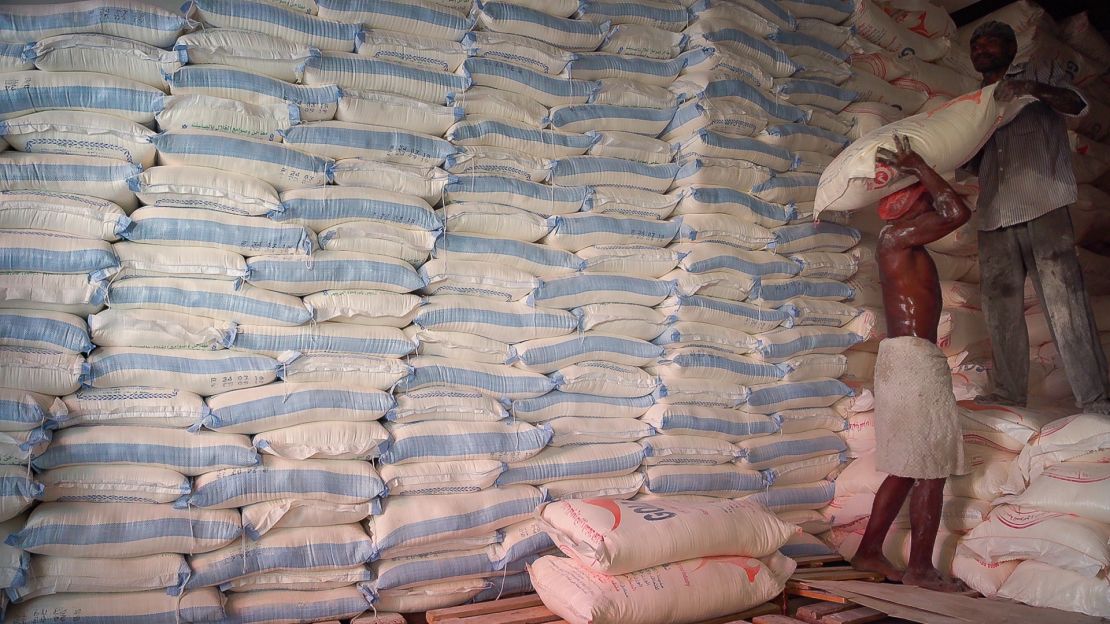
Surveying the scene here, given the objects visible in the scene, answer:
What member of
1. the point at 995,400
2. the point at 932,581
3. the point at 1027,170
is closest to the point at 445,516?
the point at 932,581

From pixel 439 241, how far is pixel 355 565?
1.22 metres

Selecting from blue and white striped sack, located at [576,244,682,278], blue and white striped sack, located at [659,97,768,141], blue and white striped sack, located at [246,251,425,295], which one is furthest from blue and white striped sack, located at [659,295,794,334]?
blue and white striped sack, located at [246,251,425,295]

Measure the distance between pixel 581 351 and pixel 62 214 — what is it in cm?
189

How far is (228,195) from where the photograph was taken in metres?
2.72

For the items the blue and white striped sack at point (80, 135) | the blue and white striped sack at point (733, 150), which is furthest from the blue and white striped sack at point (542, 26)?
the blue and white striped sack at point (80, 135)

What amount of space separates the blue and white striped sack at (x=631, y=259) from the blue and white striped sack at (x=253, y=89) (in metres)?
1.19

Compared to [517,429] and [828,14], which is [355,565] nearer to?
[517,429]

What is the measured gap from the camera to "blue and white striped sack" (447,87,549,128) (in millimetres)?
3219

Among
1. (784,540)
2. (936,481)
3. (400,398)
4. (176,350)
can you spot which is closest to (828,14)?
(936,481)

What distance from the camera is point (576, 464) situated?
10.4ft

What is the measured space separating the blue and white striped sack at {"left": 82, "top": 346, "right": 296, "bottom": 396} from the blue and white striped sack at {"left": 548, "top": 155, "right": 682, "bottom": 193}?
1.35m

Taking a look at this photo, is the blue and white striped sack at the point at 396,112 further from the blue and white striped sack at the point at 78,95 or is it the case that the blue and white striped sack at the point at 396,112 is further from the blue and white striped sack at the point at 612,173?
the blue and white striped sack at the point at 78,95

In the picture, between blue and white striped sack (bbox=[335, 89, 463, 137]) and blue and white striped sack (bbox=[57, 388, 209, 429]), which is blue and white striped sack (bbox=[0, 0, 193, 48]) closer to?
blue and white striped sack (bbox=[335, 89, 463, 137])

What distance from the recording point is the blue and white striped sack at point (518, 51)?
3.25 m
